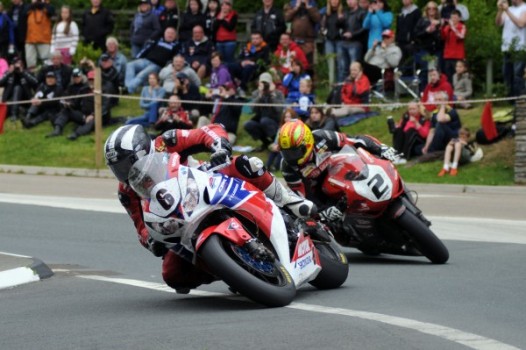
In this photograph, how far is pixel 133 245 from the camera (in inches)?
539

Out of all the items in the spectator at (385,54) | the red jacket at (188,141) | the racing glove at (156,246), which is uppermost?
the red jacket at (188,141)

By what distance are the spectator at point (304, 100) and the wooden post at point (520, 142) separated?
12.1ft

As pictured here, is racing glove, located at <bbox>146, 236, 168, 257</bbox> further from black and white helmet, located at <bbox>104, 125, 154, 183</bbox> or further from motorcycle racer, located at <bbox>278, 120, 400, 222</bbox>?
motorcycle racer, located at <bbox>278, 120, 400, 222</bbox>

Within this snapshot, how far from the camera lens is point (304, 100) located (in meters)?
21.2

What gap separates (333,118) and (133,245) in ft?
24.3

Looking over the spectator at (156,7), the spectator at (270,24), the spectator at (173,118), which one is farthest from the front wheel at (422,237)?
the spectator at (156,7)

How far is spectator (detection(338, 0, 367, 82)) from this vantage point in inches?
899

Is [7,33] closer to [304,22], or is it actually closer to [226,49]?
[226,49]

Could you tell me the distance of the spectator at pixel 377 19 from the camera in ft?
74.2

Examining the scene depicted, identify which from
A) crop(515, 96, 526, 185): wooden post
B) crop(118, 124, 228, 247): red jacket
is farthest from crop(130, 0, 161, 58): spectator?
crop(118, 124, 228, 247): red jacket

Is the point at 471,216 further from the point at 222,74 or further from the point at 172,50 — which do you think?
the point at 172,50

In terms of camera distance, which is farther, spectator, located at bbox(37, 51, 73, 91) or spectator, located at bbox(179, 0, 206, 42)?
spectator, located at bbox(37, 51, 73, 91)

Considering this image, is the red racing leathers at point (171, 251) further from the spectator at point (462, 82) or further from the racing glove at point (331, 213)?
the spectator at point (462, 82)

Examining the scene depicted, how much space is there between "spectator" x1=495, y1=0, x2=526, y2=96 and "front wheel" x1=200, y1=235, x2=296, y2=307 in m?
12.2
